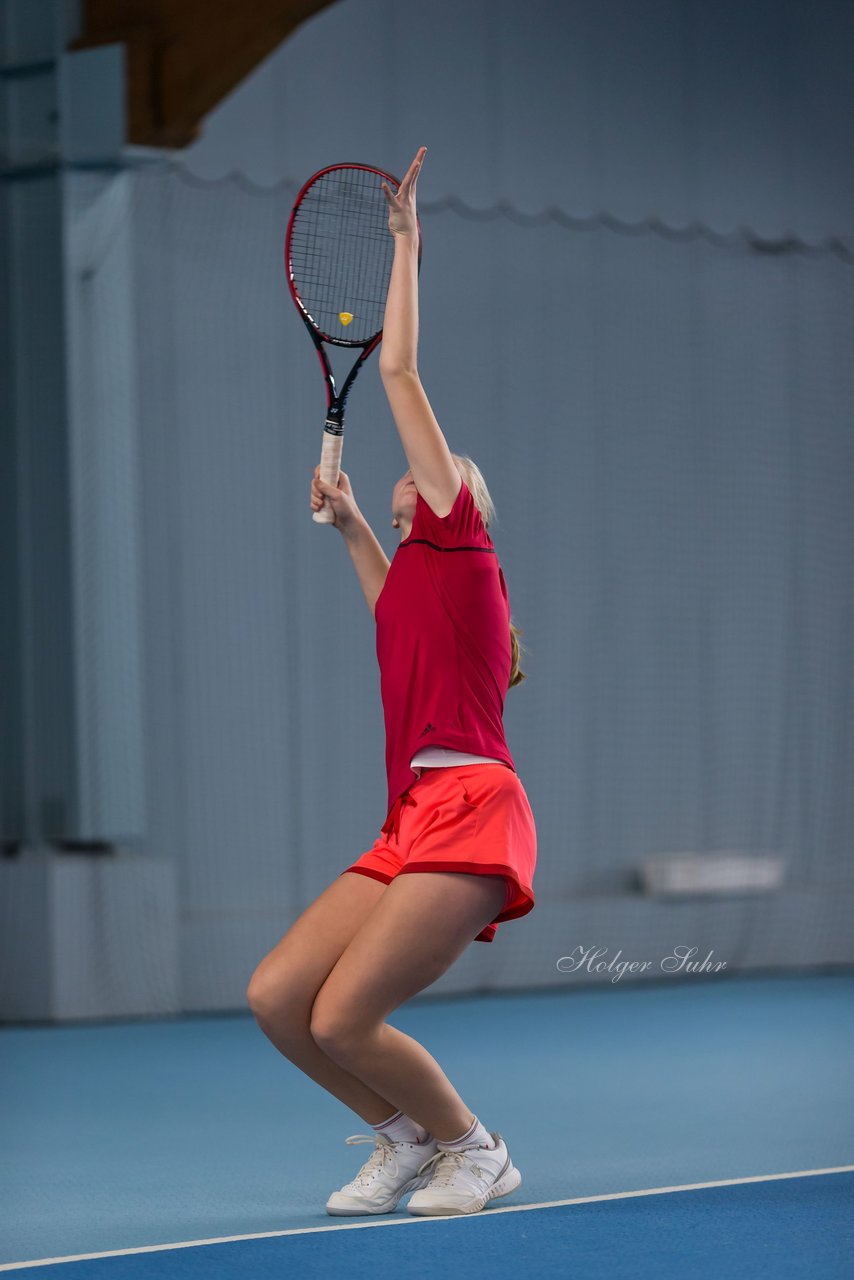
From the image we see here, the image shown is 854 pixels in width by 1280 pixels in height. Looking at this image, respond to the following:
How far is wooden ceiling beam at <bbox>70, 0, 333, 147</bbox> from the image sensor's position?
19.8ft

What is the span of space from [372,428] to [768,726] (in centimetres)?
202

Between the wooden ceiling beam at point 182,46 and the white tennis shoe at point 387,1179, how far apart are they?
4.04m

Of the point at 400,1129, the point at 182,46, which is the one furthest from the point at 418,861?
the point at 182,46

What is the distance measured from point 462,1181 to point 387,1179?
123mm

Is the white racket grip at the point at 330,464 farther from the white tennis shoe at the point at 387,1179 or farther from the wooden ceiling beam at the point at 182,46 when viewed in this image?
the wooden ceiling beam at the point at 182,46

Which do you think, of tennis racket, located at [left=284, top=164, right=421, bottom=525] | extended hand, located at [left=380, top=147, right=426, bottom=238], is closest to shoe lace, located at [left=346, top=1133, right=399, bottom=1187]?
extended hand, located at [left=380, top=147, right=426, bottom=238]

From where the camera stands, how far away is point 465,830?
284 centimetres

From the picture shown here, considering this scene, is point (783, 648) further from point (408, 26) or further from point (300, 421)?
point (408, 26)

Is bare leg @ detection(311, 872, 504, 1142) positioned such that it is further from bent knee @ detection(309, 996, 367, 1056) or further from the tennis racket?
the tennis racket

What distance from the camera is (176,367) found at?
6.17m

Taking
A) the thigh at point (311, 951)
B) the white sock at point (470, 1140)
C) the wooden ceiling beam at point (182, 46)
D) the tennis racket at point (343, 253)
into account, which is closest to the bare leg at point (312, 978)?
the thigh at point (311, 951)

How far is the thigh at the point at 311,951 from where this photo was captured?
2.83 meters

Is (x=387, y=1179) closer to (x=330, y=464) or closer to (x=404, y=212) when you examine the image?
(x=330, y=464)

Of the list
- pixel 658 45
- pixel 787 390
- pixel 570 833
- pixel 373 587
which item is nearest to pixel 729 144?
pixel 658 45
